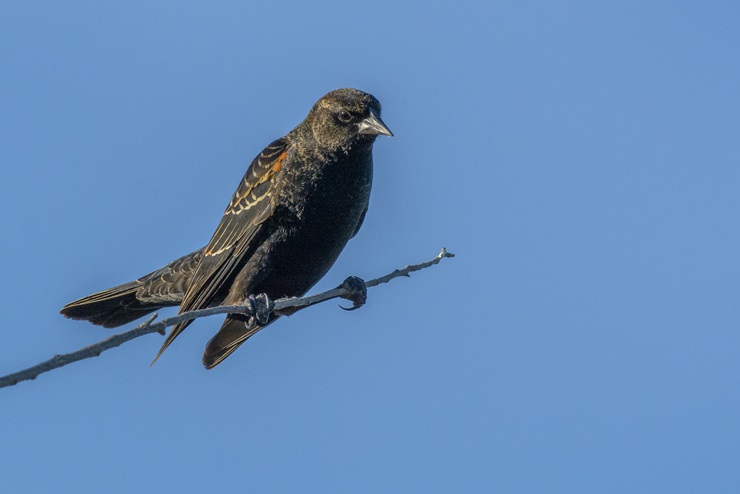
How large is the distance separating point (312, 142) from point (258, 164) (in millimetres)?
599

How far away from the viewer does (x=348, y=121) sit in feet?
28.0

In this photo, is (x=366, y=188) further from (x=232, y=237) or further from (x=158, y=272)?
(x=158, y=272)

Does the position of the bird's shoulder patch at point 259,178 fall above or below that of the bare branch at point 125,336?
above

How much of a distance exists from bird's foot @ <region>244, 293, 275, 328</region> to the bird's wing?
18.5 inches

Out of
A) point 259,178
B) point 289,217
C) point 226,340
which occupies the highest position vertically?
point 259,178

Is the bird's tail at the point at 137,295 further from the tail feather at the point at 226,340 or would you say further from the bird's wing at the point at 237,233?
the tail feather at the point at 226,340

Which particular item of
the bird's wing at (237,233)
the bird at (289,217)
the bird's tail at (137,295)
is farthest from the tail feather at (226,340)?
the bird's tail at (137,295)

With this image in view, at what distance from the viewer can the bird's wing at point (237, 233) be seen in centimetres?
840

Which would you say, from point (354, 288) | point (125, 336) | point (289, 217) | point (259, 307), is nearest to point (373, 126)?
point (289, 217)

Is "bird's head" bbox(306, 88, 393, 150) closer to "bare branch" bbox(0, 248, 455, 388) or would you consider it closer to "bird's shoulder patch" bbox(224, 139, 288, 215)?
"bird's shoulder patch" bbox(224, 139, 288, 215)

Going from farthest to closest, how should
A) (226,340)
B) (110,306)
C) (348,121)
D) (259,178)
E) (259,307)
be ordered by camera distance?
1. (110,306)
2. (226,340)
3. (259,178)
4. (348,121)
5. (259,307)

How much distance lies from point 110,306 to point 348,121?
2.85 m

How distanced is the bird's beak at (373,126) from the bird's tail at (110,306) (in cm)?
260

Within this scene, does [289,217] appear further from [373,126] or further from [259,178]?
[373,126]
